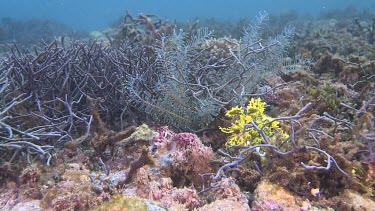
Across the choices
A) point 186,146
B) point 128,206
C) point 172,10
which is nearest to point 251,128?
point 186,146

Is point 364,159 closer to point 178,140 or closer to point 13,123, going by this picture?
point 178,140

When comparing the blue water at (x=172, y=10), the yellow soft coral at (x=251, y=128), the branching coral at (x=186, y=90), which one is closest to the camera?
the yellow soft coral at (x=251, y=128)

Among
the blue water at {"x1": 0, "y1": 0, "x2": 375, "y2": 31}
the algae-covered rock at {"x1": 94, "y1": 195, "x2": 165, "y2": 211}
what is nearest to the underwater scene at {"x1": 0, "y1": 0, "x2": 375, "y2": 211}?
the algae-covered rock at {"x1": 94, "y1": 195, "x2": 165, "y2": 211}

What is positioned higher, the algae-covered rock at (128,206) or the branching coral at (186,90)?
the branching coral at (186,90)

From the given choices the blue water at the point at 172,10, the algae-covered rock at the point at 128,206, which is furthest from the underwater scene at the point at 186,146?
the blue water at the point at 172,10

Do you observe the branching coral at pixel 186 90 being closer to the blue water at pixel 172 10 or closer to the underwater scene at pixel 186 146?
the underwater scene at pixel 186 146

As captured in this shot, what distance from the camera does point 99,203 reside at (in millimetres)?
2227

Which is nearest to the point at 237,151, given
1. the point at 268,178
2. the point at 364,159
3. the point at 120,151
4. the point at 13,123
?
the point at 268,178

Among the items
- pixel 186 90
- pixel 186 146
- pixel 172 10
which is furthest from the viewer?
pixel 172 10

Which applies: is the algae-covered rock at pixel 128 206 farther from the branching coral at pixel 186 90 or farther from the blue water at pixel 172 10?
the blue water at pixel 172 10

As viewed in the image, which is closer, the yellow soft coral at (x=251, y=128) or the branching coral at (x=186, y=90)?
the yellow soft coral at (x=251, y=128)

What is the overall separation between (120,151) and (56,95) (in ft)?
5.16

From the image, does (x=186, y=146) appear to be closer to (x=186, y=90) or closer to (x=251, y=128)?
(x=251, y=128)

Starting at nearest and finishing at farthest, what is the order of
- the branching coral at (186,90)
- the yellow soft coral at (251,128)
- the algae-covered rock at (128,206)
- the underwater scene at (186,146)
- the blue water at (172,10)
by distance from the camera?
the algae-covered rock at (128,206), the underwater scene at (186,146), the yellow soft coral at (251,128), the branching coral at (186,90), the blue water at (172,10)
